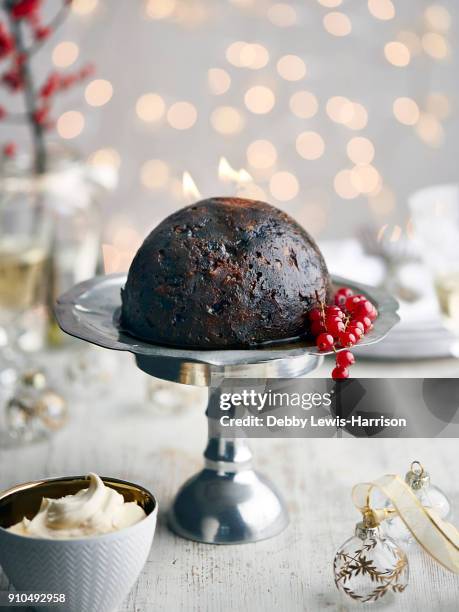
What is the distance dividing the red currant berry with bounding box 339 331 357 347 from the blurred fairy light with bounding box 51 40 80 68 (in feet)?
7.64

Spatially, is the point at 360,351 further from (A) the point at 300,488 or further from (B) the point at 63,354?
(B) the point at 63,354

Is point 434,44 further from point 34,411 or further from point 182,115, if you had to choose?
point 34,411

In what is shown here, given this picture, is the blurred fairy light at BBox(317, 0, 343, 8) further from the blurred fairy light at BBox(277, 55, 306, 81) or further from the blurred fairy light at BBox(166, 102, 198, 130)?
the blurred fairy light at BBox(166, 102, 198, 130)

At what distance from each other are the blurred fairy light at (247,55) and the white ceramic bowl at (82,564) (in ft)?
8.06

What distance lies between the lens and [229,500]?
63.9 inches

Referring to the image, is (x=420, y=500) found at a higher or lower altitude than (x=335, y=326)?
lower

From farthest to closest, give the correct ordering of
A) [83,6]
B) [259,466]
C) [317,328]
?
[83,6] < [259,466] < [317,328]

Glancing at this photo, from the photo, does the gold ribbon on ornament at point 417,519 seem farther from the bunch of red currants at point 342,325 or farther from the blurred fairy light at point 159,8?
the blurred fairy light at point 159,8

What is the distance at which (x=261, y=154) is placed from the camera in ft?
11.7

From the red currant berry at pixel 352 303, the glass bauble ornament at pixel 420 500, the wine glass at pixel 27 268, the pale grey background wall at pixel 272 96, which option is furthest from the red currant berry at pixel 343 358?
the pale grey background wall at pixel 272 96

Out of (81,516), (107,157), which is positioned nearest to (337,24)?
(107,157)

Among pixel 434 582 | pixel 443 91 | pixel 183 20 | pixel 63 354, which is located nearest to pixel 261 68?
pixel 183 20

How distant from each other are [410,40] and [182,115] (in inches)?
35.5

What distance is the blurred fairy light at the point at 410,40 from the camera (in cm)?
342
